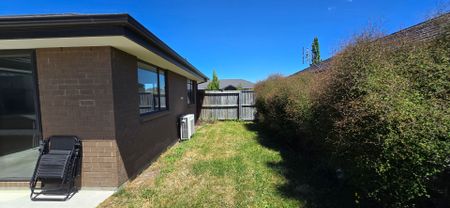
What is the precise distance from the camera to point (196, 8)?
8.60 meters

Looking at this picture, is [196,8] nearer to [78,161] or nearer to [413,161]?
[78,161]

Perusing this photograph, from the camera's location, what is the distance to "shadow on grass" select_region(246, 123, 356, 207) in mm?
3682

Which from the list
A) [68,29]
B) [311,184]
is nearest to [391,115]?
[311,184]

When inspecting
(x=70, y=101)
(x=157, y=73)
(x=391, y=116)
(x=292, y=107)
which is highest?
(x=157, y=73)

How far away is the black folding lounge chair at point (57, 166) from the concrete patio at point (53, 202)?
126 mm

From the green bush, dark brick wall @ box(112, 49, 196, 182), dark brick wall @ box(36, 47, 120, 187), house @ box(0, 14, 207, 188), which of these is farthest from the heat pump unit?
the green bush

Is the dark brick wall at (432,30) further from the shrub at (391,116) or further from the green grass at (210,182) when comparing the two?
the green grass at (210,182)

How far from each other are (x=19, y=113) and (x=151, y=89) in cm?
268

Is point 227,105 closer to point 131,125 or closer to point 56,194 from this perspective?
point 131,125

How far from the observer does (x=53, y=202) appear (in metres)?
3.68

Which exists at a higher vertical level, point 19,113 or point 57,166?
point 19,113

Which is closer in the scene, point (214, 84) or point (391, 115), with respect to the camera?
point (391, 115)

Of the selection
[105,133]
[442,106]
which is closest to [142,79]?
[105,133]

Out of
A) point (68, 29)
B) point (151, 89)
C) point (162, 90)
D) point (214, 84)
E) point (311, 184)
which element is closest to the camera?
point (68, 29)
